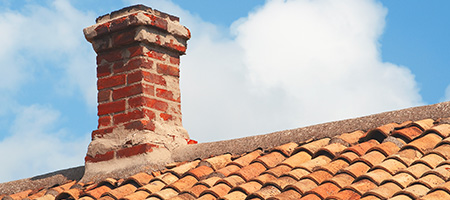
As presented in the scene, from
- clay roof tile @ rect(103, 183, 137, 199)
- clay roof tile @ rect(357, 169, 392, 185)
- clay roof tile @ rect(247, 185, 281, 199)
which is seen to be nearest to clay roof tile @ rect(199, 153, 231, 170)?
clay roof tile @ rect(103, 183, 137, 199)

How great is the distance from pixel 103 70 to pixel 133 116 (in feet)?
2.18

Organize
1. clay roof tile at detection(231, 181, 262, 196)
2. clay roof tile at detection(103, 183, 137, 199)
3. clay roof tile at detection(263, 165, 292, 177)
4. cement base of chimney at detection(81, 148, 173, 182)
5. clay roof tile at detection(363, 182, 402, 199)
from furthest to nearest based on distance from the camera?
cement base of chimney at detection(81, 148, 173, 182) → clay roof tile at detection(103, 183, 137, 199) → clay roof tile at detection(263, 165, 292, 177) → clay roof tile at detection(231, 181, 262, 196) → clay roof tile at detection(363, 182, 402, 199)

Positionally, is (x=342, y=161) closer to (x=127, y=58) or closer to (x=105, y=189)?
(x=105, y=189)

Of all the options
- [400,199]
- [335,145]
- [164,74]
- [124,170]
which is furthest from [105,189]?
[400,199]

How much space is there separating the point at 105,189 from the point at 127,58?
1.34 metres

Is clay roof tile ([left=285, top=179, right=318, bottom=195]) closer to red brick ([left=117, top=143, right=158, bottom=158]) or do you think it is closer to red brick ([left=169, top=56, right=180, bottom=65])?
red brick ([left=117, top=143, right=158, bottom=158])

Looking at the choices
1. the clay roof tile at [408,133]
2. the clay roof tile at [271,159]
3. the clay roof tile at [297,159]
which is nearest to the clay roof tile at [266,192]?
the clay roof tile at [297,159]

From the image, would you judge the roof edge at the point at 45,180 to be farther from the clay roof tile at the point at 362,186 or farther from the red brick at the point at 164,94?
the clay roof tile at the point at 362,186

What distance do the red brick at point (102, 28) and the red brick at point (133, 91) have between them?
1.96 ft

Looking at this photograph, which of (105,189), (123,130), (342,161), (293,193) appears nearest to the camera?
(293,193)

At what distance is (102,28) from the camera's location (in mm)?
6578

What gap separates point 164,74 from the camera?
6.48 meters

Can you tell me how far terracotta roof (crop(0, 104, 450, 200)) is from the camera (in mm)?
4203

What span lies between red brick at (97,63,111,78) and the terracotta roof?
1120mm
